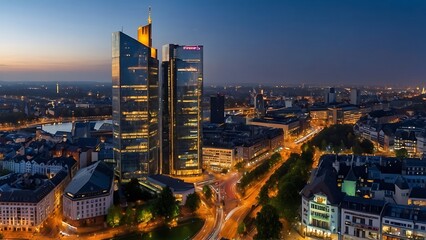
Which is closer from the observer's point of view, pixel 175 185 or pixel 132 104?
pixel 175 185

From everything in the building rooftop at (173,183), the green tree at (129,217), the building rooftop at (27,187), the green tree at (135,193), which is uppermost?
the building rooftop at (27,187)

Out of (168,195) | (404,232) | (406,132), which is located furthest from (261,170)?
(406,132)

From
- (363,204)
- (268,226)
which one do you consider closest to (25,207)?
(268,226)

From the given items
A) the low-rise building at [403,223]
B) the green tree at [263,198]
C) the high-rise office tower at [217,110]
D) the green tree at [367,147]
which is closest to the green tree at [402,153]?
the green tree at [367,147]

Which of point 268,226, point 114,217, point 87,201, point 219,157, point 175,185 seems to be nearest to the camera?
point 268,226

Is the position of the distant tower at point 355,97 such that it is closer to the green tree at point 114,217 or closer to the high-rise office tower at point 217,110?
the high-rise office tower at point 217,110

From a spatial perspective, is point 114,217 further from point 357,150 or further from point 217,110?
point 217,110

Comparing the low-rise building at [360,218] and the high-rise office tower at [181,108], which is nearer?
the low-rise building at [360,218]
